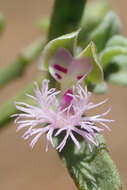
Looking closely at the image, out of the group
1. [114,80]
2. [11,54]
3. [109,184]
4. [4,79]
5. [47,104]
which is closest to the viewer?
[109,184]

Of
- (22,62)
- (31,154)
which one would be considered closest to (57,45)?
(22,62)

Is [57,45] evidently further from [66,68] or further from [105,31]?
[105,31]

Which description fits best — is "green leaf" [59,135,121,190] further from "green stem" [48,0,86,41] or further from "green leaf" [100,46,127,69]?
"green stem" [48,0,86,41]

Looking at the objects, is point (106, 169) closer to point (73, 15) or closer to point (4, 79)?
point (73, 15)

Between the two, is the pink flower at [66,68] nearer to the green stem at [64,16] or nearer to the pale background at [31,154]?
the green stem at [64,16]

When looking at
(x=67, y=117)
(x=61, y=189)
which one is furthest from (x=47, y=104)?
(x=61, y=189)

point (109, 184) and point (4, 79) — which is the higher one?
point (4, 79)

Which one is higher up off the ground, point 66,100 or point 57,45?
point 57,45
